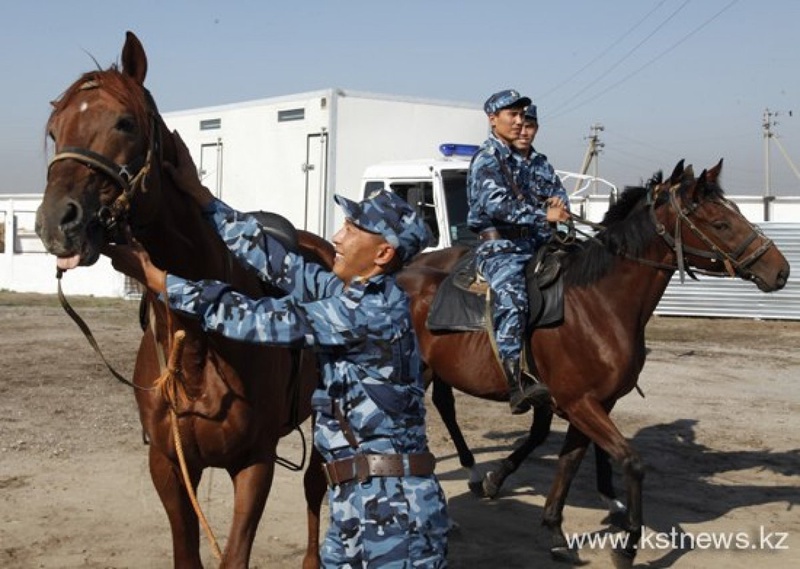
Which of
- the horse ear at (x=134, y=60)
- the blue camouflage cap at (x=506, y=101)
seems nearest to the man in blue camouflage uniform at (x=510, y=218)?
the blue camouflage cap at (x=506, y=101)

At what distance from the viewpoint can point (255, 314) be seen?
10.6 feet

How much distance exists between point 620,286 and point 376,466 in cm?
377

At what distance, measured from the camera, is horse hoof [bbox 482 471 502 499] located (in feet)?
24.4

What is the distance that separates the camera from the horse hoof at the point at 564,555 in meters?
6.17

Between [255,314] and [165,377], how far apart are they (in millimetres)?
944

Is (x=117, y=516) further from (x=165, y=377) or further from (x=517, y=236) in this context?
(x=517, y=236)

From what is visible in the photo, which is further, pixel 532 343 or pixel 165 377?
pixel 532 343

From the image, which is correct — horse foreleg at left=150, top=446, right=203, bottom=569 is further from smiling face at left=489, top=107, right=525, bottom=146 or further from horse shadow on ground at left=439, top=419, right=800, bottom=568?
smiling face at left=489, top=107, right=525, bottom=146

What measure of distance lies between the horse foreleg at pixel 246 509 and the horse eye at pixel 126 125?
150cm

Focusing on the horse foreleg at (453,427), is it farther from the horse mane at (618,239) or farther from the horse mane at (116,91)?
the horse mane at (116,91)

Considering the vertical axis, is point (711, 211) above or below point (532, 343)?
above

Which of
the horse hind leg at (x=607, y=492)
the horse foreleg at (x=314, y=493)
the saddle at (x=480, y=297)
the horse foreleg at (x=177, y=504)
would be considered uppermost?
the saddle at (x=480, y=297)

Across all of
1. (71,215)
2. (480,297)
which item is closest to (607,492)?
(480,297)

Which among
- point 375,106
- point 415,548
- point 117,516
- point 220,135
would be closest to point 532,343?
point 117,516
